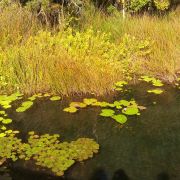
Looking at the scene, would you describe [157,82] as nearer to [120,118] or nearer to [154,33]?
[154,33]

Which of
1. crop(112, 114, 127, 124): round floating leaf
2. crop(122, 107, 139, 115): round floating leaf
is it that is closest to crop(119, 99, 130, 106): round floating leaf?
crop(122, 107, 139, 115): round floating leaf

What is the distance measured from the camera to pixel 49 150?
4246 mm

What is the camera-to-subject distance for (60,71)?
5750mm

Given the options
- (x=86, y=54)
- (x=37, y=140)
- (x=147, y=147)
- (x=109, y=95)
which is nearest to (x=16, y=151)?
(x=37, y=140)

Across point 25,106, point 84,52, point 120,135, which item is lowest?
point 120,135

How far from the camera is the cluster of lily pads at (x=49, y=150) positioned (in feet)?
13.3

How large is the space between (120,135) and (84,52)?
2.01m

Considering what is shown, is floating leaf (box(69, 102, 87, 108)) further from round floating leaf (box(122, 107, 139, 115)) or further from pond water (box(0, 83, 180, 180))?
round floating leaf (box(122, 107, 139, 115))

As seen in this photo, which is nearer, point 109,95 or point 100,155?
point 100,155

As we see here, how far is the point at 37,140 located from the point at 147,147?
4.28ft

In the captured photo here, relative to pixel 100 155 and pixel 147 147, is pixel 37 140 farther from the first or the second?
pixel 147 147

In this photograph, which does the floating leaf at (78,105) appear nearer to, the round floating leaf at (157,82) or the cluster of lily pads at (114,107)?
the cluster of lily pads at (114,107)

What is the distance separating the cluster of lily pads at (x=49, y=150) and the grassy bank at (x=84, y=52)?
1.43 metres

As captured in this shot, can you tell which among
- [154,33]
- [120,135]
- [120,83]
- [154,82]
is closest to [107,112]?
[120,135]
